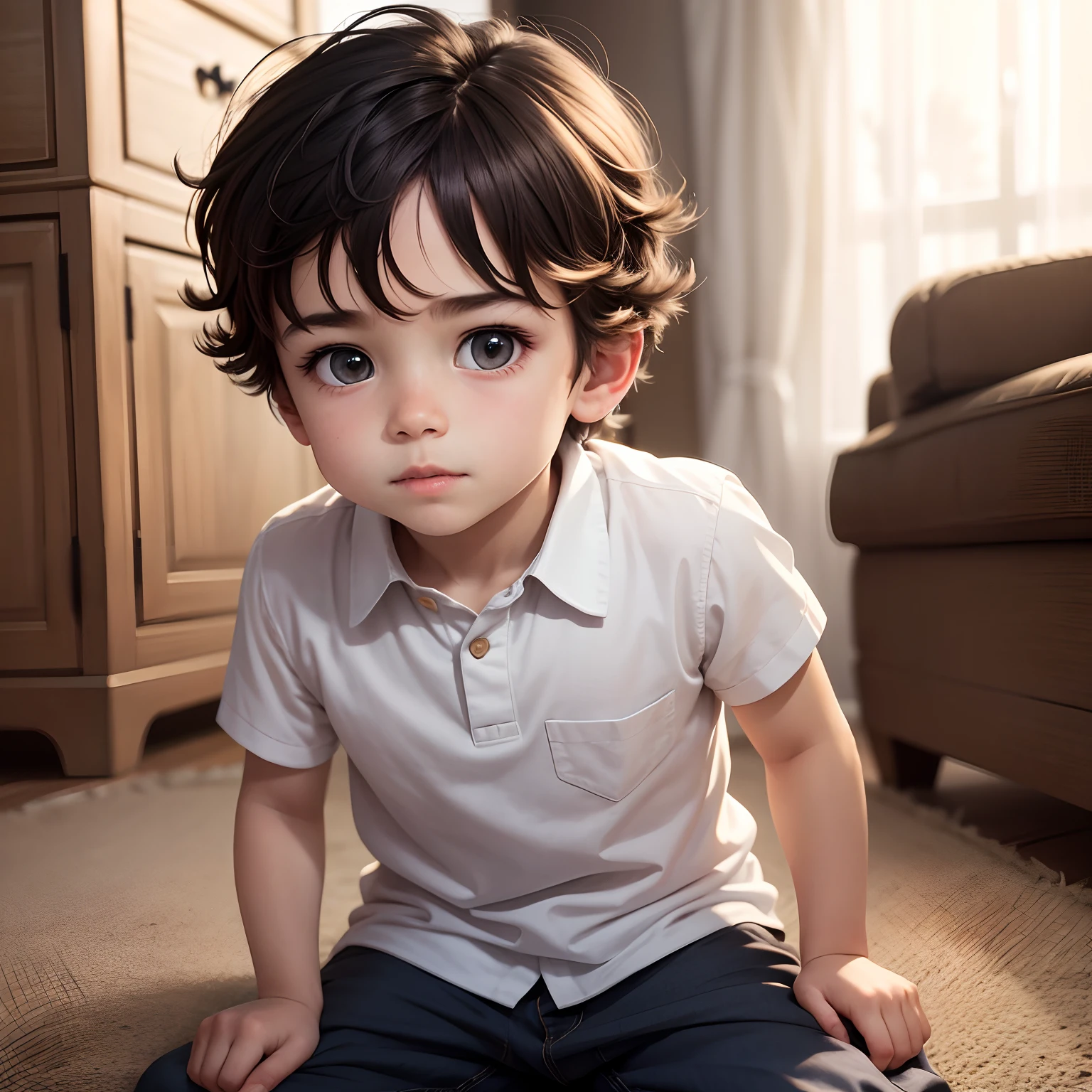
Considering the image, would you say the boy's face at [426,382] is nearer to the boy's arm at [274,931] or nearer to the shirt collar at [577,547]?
the shirt collar at [577,547]

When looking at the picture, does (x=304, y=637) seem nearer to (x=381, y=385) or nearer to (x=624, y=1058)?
(x=381, y=385)

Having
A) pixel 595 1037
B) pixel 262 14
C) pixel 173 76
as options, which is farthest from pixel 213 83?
pixel 595 1037

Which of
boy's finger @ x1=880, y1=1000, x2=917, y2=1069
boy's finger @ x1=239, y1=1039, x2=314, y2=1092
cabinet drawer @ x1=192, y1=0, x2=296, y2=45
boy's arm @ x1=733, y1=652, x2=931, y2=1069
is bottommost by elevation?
boy's finger @ x1=239, y1=1039, x2=314, y2=1092

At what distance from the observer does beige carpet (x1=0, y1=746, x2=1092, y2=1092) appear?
2.07ft

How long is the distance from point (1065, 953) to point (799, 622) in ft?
1.18

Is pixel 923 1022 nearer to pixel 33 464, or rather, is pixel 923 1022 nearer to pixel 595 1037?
pixel 595 1037

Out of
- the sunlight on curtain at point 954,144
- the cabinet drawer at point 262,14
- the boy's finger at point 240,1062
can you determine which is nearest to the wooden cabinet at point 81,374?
the cabinet drawer at point 262,14

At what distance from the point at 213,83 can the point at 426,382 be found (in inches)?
52.0

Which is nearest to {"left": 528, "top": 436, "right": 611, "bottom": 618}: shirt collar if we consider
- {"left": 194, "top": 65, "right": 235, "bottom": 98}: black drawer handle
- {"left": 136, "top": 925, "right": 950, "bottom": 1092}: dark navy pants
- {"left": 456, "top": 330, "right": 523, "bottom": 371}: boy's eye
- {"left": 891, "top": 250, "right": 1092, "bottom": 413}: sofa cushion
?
{"left": 456, "top": 330, "right": 523, "bottom": 371}: boy's eye

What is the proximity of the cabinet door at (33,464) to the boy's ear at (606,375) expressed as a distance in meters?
1.00

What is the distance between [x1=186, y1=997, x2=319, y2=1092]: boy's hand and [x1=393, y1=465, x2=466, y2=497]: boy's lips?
0.30 metres

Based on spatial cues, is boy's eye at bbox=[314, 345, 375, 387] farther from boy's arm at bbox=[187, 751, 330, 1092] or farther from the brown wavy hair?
boy's arm at bbox=[187, 751, 330, 1092]

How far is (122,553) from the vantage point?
140 centimetres

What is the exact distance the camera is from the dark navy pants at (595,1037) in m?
A: 0.53
